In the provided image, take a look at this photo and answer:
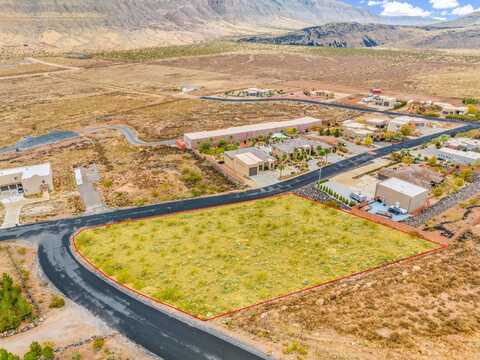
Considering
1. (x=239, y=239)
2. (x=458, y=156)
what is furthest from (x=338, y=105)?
(x=239, y=239)

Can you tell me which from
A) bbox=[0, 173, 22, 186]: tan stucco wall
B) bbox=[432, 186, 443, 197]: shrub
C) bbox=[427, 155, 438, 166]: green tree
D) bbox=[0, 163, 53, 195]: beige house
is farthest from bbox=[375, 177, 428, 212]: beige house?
bbox=[0, 173, 22, 186]: tan stucco wall

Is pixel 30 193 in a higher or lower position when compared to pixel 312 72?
lower

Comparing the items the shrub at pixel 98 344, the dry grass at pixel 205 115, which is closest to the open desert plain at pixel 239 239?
the shrub at pixel 98 344

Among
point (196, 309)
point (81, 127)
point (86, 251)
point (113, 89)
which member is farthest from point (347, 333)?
point (113, 89)

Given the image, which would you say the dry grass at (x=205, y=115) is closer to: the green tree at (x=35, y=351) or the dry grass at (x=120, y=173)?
the dry grass at (x=120, y=173)

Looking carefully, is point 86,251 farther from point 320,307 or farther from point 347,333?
point 347,333

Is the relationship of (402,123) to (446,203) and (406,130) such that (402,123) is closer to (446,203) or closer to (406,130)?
(406,130)

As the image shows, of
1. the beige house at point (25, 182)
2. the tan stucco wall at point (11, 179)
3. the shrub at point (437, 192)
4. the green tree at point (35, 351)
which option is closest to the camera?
the green tree at point (35, 351)

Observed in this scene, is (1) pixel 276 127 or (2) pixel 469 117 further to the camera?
(2) pixel 469 117
